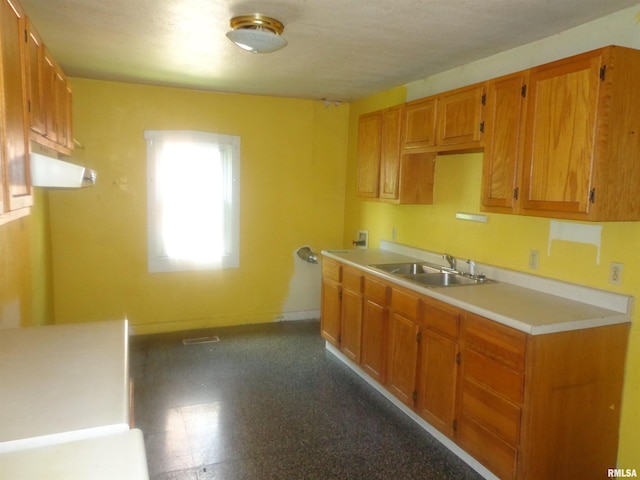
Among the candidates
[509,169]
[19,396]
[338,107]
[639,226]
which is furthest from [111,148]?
[639,226]

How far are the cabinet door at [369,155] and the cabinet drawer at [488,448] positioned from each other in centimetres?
200

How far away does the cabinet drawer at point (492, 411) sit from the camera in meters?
2.11

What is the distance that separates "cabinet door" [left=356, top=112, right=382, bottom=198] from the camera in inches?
149

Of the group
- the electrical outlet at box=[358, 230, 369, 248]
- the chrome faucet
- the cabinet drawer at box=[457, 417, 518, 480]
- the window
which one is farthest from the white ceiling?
the cabinet drawer at box=[457, 417, 518, 480]

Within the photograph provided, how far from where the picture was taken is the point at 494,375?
2.22 meters

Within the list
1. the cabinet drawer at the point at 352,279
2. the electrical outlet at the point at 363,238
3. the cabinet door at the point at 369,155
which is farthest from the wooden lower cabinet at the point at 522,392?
the electrical outlet at the point at 363,238

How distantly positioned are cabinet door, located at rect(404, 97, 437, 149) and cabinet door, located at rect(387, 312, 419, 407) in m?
1.22

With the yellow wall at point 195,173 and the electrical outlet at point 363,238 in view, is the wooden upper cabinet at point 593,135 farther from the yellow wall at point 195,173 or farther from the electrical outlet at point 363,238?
the yellow wall at point 195,173

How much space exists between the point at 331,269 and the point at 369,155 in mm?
1037

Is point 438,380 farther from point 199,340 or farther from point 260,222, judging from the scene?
point 260,222

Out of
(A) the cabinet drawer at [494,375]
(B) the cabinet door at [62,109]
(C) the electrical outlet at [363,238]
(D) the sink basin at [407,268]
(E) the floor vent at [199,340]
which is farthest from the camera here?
(C) the electrical outlet at [363,238]

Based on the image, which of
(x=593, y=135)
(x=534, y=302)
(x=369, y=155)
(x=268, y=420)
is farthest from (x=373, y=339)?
(x=593, y=135)

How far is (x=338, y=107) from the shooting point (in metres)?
4.96

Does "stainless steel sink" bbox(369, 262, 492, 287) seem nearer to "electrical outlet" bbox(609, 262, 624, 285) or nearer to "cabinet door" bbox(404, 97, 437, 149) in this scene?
"electrical outlet" bbox(609, 262, 624, 285)
